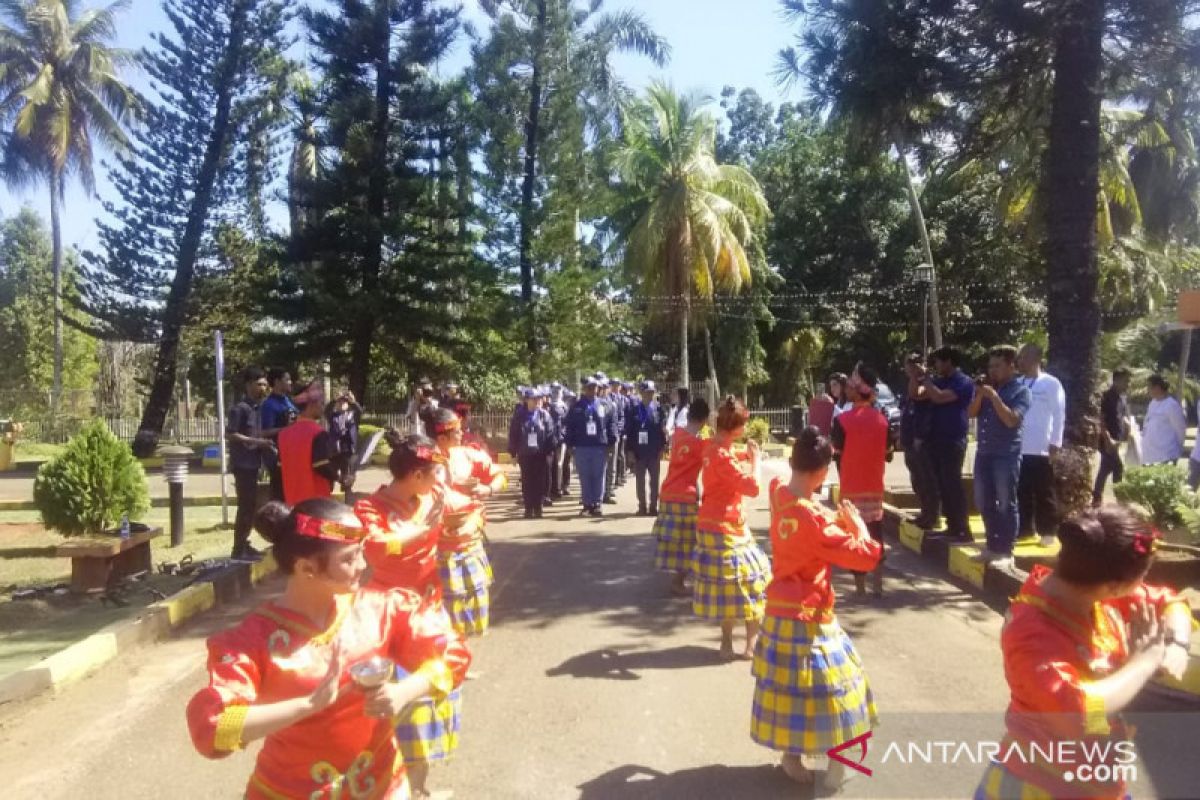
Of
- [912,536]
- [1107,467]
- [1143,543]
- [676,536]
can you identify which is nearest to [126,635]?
[676,536]

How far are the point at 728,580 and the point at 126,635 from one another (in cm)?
416

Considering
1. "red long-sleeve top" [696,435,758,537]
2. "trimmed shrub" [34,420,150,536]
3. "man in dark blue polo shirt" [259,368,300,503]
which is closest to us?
"red long-sleeve top" [696,435,758,537]

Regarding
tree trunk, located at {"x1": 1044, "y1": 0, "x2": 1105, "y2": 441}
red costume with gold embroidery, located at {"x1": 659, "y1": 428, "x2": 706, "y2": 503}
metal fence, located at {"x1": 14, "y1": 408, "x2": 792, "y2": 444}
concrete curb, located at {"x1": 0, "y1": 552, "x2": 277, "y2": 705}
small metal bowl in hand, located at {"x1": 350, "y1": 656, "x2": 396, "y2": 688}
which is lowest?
concrete curb, located at {"x1": 0, "y1": 552, "x2": 277, "y2": 705}

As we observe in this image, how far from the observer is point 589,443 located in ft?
41.7

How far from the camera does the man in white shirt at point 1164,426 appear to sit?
1108 cm

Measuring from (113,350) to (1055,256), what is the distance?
37.0m

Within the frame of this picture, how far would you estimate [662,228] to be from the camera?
25797 millimetres

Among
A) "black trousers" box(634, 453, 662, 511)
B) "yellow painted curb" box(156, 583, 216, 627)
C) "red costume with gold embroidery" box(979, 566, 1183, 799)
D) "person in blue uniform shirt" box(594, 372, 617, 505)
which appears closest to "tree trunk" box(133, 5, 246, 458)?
"person in blue uniform shirt" box(594, 372, 617, 505)

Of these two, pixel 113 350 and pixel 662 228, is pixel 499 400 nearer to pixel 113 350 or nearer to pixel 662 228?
pixel 662 228

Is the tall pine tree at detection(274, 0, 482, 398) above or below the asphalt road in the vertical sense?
above

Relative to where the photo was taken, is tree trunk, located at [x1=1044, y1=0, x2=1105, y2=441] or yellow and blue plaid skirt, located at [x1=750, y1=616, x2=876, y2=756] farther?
tree trunk, located at [x1=1044, y1=0, x2=1105, y2=441]

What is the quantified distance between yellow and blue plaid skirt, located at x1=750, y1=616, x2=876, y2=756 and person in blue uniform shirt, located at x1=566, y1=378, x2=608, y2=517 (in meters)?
8.65

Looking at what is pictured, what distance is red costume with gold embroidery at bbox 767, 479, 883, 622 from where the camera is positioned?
3.92 m

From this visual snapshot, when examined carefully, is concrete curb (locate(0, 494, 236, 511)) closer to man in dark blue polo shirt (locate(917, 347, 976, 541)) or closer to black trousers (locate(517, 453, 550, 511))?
black trousers (locate(517, 453, 550, 511))
